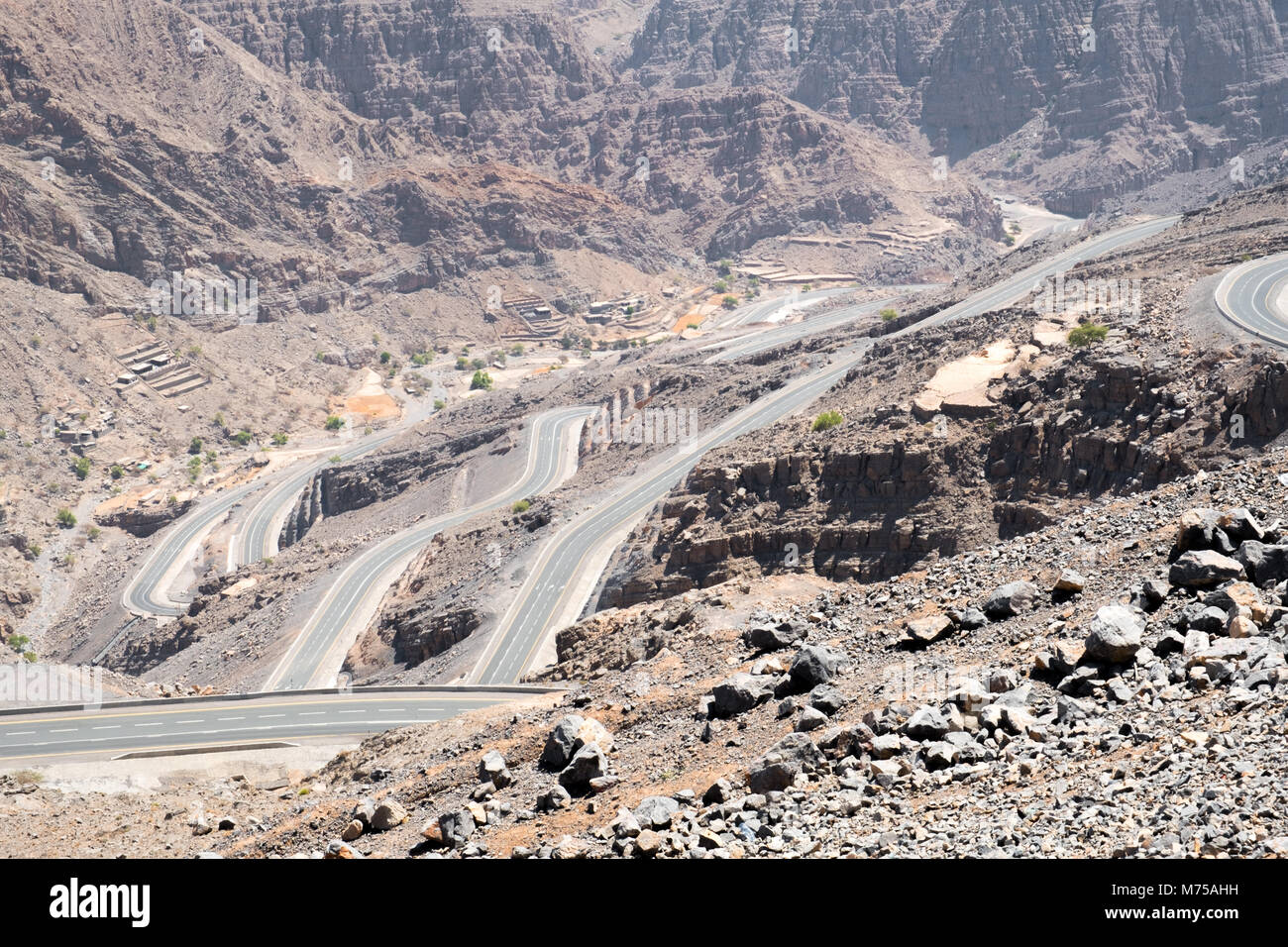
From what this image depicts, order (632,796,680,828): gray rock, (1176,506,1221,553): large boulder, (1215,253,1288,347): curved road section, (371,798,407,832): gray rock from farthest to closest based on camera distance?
(1215,253,1288,347): curved road section, (1176,506,1221,553): large boulder, (371,798,407,832): gray rock, (632,796,680,828): gray rock

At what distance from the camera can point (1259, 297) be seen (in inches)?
2293

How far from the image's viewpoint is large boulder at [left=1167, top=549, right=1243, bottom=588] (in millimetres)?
22141

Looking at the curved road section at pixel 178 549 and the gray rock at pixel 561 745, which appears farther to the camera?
the curved road section at pixel 178 549

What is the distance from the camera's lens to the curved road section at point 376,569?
69.0 meters

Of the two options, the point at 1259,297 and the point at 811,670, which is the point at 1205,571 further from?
the point at 1259,297

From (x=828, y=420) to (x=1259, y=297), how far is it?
20.5 metres

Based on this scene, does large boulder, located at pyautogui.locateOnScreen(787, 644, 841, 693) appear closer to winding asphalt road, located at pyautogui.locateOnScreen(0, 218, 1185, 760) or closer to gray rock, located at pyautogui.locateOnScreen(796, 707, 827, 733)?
gray rock, located at pyautogui.locateOnScreen(796, 707, 827, 733)

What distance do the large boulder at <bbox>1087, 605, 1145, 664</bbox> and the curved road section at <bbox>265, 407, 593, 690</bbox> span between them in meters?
49.8

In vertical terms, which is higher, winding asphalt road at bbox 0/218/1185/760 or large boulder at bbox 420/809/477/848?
large boulder at bbox 420/809/477/848

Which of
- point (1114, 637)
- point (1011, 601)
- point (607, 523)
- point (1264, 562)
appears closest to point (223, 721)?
point (607, 523)

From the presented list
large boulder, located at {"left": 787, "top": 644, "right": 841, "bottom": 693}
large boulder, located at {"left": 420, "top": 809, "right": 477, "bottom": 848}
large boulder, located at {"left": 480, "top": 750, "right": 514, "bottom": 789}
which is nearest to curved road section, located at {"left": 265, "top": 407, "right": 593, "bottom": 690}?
large boulder, located at {"left": 480, "top": 750, "right": 514, "bottom": 789}

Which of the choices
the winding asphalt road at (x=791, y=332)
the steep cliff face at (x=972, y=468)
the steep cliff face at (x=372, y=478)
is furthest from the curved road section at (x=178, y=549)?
the steep cliff face at (x=972, y=468)

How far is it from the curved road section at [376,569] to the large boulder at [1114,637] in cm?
4983

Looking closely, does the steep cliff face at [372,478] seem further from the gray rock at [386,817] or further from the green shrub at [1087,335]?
the gray rock at [386,817]
